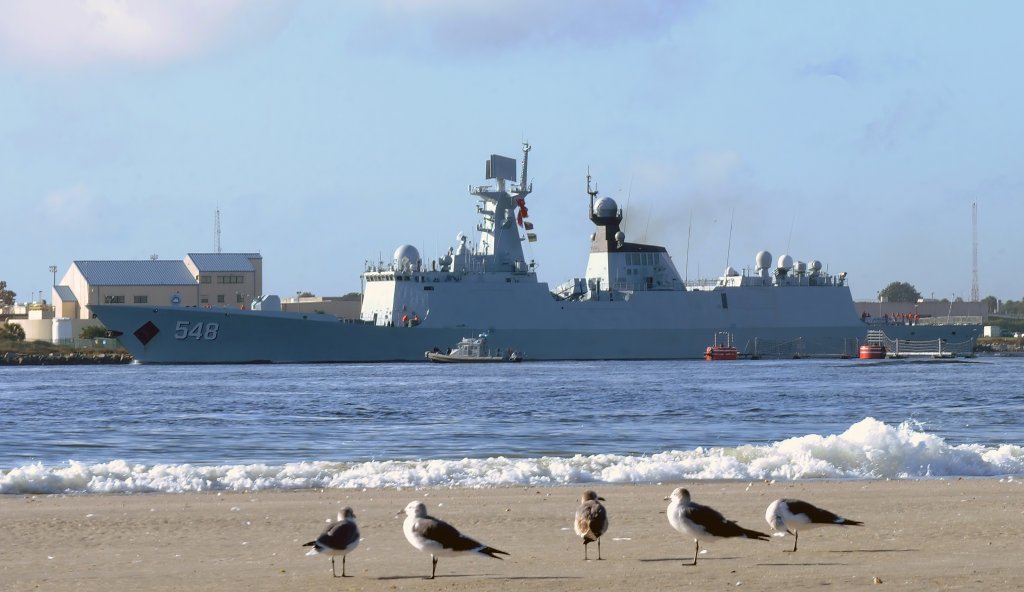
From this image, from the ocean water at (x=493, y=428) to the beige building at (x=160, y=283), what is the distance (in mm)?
36206

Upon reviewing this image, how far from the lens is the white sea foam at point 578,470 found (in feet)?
38.3

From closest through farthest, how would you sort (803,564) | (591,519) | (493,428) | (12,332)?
(591,519), (803,564), (493,428), (12,332)

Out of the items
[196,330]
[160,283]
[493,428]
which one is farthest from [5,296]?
[493,428]

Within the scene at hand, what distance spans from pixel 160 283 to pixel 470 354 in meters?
31.9

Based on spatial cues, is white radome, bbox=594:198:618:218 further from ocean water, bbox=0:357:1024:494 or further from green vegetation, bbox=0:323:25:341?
green vegetation, bbox=0:323:25:341

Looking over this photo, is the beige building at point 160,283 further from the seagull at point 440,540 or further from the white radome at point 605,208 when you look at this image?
the seagull at point 440,540

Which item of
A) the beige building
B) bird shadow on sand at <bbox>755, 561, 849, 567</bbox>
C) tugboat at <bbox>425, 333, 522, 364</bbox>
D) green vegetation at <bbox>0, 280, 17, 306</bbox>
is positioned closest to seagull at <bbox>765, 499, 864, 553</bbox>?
bird shadow on sand at <bbox>755, 561, 849, 567</bbox>

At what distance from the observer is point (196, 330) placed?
56469 millimetres

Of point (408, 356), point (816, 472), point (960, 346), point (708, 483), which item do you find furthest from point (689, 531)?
point (960, 346)

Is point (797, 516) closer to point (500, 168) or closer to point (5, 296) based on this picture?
point (500, 168)

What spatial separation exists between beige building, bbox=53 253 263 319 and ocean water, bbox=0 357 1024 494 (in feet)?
119

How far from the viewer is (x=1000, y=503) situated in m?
9.98

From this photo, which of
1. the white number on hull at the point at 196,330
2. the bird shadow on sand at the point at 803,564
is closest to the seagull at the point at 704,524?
the bird shadow on sand at the point at 803,564

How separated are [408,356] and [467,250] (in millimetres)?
5688
